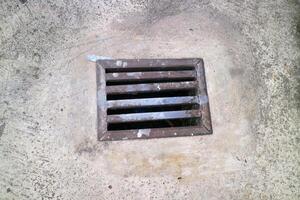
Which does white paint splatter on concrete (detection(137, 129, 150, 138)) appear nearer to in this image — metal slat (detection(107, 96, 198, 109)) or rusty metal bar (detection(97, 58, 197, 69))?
metal slat (detection(107, 96, 198, 109))

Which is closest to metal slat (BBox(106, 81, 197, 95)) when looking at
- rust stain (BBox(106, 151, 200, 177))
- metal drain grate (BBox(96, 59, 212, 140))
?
metal drain grate (BBox(96, 59, 212, 140))

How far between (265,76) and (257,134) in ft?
1.01

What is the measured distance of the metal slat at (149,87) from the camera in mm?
1599

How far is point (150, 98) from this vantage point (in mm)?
1618

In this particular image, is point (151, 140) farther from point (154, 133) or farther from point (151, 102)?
point (151, 102)

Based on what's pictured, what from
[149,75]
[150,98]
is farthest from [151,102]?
[149,75]

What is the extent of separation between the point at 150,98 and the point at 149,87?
0.05 meters

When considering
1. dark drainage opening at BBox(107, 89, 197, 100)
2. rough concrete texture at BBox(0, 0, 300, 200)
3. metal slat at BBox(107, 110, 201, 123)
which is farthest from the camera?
dark drainage opening at BBox(107, 89, 197, 100)

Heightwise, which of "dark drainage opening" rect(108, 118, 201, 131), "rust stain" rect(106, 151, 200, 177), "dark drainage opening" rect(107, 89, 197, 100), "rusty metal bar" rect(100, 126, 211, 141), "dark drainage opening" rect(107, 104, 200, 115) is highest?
"dark drainage opening" rect(107, 89, 197, 100)

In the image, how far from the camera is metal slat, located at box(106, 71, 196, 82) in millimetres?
1620

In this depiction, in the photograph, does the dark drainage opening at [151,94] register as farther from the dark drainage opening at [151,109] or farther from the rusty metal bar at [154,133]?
the rusty metal bar at [154,133]

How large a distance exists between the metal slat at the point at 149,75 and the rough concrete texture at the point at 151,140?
0.29 feet

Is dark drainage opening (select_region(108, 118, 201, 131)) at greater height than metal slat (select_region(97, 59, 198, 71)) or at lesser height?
lesser

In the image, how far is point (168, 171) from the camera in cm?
151
